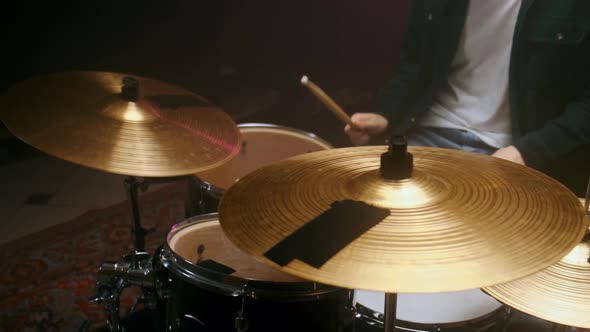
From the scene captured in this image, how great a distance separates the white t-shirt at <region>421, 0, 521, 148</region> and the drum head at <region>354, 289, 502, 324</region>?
2.08 feet

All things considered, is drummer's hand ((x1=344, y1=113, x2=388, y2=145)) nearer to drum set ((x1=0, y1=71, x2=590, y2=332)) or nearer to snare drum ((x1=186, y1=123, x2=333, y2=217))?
snare drum ((x1=186, y1=123, x2=333, y2=217))

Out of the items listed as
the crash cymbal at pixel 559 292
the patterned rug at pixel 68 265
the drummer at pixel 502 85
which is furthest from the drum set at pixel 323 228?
the drummer at pixel 502 85

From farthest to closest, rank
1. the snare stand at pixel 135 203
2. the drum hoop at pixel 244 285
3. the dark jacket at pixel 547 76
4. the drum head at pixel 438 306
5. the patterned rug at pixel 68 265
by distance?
1. the patterned rug at pixel 68 265
2. the dark jacket at pixel 547 76
3. the snare stand at pixel 135 203
4. the drum head at pixel 438 306
5. the drum hoop at pixel 244 285

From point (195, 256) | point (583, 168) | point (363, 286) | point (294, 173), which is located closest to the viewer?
point (363, 286)

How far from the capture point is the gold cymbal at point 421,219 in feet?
2.12

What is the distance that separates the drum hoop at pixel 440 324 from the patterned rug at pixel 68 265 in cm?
73

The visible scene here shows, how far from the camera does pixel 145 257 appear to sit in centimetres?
125

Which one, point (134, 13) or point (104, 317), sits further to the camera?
point (134, 13)

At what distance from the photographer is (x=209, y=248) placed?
4.19ft

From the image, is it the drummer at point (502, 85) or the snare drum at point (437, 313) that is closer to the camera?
the snare drum at point (437, 313)

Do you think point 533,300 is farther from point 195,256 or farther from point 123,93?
point 123,93

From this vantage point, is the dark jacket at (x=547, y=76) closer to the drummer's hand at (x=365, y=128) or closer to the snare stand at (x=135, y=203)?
the drummer's hand at (x=365, y=128)

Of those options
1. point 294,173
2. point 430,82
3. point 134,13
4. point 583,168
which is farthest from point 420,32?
point 134,13

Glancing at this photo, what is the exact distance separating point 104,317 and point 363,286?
1393 millimetres
